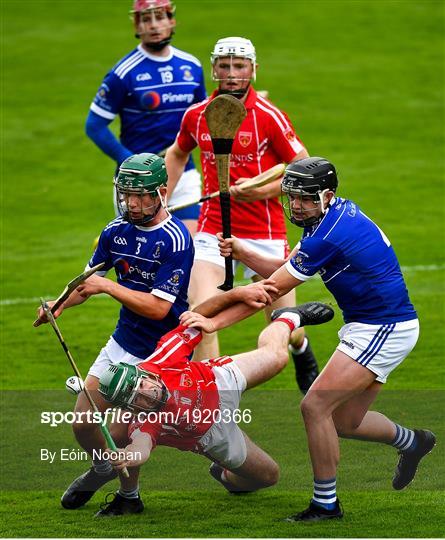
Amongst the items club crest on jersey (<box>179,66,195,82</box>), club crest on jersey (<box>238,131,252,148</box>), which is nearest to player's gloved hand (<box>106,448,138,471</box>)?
club crest on jersey (<box>238,131,252,148</box>)

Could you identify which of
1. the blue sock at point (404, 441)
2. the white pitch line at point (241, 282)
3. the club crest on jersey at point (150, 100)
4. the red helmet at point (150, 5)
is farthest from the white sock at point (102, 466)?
the white pitch line at point (241, 282)

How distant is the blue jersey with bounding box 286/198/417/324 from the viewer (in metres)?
7.95

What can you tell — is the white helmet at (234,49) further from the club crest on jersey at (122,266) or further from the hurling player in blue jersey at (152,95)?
the club crest on jersey at (122,266)

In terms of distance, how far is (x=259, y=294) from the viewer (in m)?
8.20

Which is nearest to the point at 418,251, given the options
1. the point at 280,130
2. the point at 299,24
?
the point at 280,130

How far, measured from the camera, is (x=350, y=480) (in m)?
8.88

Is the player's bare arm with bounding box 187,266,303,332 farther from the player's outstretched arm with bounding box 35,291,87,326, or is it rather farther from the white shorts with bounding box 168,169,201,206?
the white shorts with bounding box 168,169,201,206

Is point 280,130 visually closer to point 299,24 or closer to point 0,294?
point 0,294

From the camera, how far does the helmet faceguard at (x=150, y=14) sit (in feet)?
38.7

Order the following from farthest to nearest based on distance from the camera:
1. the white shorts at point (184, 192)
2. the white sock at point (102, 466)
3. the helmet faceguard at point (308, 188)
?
the white shorts at point (184, 192) < the white sock at point (102, 466) < the helmet faceguard at point (308, 188)

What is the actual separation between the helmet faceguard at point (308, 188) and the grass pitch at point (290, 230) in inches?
70.8

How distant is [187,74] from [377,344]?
4.61 m

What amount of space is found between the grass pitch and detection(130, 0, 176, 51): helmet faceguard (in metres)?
2.84

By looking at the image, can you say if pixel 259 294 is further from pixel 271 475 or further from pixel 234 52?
pixel 234 52
